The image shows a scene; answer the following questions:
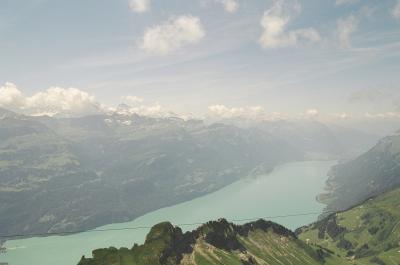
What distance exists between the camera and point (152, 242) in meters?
142

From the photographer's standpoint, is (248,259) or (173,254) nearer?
(173,254)

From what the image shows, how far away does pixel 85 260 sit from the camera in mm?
122125

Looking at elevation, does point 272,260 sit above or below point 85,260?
below

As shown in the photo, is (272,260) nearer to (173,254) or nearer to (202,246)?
(202,246)

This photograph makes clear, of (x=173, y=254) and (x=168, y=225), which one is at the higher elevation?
(x=168, y=225)

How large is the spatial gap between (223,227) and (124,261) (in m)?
79.0

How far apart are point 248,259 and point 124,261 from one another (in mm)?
64527

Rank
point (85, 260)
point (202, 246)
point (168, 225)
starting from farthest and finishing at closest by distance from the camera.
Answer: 1. point (202, 246)
2. point (168, 225)
3. point (85, 260)

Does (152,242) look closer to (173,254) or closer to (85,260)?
(173,254)

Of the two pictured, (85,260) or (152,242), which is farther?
(152,242)

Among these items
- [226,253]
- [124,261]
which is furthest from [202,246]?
[124,261]

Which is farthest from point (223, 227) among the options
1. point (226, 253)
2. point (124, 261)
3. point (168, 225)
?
point (124, 261)

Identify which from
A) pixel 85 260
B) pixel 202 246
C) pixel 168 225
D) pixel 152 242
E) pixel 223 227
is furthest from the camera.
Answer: pixel 223 227

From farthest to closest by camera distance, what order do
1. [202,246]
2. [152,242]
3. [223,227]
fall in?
[223,227] < [202,246] < [152,242]
